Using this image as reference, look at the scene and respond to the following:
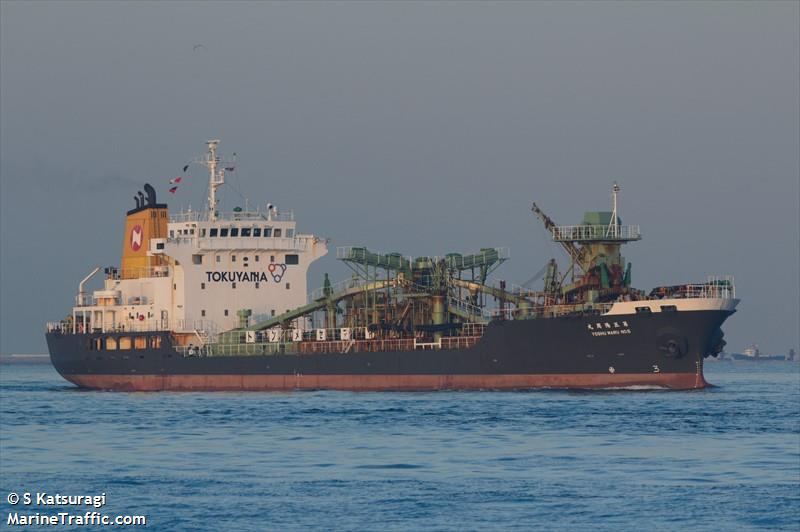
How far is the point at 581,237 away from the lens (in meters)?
66.7

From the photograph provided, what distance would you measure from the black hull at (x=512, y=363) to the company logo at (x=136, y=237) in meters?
7.52

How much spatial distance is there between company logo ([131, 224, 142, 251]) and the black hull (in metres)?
7.52

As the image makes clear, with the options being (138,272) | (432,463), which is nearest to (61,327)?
(138,272)

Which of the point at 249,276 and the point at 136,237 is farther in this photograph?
the point at 136,237

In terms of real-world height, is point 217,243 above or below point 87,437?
above

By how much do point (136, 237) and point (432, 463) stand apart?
49.7 metres

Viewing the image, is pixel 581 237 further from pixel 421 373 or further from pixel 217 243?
pixel 217 243

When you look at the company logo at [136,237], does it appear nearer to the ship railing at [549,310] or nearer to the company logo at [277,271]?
the company logo at [277,271]

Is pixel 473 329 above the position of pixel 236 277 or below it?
below

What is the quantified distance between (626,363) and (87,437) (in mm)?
25136

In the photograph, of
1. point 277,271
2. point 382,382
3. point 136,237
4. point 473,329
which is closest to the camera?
point 382,382

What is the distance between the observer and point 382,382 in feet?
224

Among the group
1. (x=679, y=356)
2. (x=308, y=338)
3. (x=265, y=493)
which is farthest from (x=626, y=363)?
(x=265, y=493)

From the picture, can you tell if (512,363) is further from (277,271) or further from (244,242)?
(244,242)
